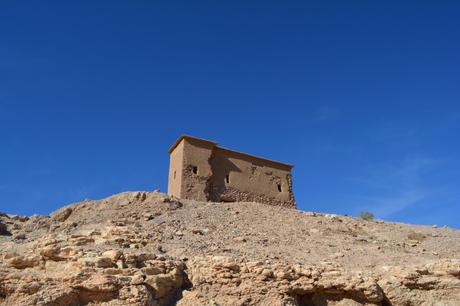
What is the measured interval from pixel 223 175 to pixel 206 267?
1465 centimetres

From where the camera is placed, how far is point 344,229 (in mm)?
20000

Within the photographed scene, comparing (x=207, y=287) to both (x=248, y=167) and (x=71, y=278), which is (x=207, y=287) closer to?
(x=71, y=278)

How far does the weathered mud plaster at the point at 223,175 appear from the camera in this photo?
23.3m

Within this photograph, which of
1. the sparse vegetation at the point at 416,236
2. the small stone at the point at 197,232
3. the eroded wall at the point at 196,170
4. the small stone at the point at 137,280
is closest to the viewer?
the small stone at the point at 137,280

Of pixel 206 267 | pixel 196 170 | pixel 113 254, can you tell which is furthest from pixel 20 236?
pixel 196 170

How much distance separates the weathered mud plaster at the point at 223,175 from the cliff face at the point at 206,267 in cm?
558

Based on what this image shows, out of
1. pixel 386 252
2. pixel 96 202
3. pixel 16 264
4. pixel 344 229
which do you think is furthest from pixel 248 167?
pixel 16 264

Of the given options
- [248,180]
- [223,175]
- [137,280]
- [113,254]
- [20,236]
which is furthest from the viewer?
[248,180]

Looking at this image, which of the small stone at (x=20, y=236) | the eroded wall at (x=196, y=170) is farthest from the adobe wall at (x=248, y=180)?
the small stone at (x=20, y=236)

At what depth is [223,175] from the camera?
24703 mm

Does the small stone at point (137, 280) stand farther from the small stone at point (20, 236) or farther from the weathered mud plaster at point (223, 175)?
the weathered mud plaster at point (223, 175)

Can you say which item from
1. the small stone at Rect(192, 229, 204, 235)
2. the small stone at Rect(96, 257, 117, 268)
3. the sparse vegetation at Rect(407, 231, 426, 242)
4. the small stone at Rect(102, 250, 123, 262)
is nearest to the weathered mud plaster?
the small stone at Rect(192, 229, 204, 235)

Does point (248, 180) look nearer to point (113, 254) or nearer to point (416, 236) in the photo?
point (416, 236)

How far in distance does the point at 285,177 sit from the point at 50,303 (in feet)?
67.2
